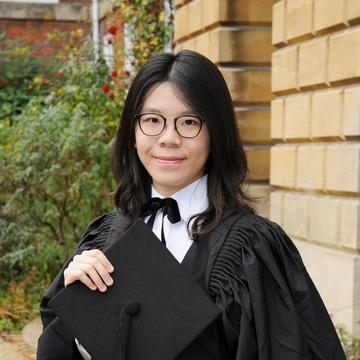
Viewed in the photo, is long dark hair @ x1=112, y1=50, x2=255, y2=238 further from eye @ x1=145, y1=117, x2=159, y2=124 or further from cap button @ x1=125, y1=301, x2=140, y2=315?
cap button @ x1=125, y1=301, x2=140, y2=315

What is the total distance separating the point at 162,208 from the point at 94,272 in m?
0.30

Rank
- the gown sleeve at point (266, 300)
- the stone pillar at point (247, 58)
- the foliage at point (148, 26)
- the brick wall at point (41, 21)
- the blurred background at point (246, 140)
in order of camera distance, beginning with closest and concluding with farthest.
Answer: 1. the gown sleeve at point (266, 300)
2. the blurred background at point (246, 140)
3. the stone pillar at point (247, 58)
4. the foliage at point (148, 26)
5. the brick wall at point (41, 21)

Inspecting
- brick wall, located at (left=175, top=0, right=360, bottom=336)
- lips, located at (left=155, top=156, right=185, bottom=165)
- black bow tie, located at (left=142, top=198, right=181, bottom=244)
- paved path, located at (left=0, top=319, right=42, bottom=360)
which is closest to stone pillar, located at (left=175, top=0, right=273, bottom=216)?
brick wall, located at (left=175, top=0, right=360, bottom=336)

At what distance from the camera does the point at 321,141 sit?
5234 mm

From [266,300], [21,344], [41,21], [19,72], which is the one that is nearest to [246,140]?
[21,344]

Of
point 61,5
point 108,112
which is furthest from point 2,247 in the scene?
point 61,5

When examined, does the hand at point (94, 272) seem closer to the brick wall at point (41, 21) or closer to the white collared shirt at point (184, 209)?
the white collared shirt at point (184, 209)

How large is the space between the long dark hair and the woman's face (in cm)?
2

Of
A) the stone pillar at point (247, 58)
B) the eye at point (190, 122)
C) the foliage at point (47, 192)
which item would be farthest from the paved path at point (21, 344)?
the eye at point (190, 122)

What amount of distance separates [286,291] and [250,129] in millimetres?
5056

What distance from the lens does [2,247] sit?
21.2 feet

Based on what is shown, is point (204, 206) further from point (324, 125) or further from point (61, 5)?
point (61, 5)

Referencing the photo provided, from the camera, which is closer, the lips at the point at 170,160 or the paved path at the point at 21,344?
the lips at the point at 170,160

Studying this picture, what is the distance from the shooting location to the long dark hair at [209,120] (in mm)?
1875
